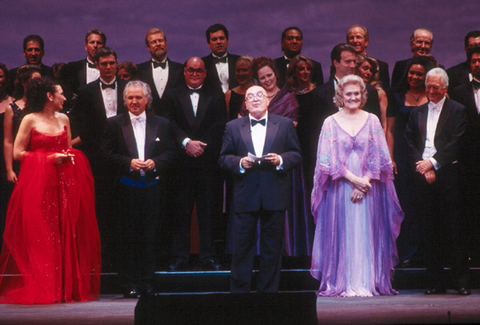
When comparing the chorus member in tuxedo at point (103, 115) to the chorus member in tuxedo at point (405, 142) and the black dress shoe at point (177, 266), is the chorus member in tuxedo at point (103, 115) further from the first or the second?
the chorus member in tuxedo at point (405, 142)

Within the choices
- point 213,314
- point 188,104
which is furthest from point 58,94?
point 213,314

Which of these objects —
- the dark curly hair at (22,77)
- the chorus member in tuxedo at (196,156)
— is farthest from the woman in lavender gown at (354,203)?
the dark curly hair at (22,77)

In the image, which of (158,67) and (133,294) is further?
(158,67)

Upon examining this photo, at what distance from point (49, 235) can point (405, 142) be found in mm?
2851

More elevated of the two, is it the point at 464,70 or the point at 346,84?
the point at 464,70

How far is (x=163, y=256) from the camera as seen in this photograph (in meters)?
5.64

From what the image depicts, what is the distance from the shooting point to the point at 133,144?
16.8 ft

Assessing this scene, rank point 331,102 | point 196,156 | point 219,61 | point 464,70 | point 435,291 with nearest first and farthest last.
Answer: point 435,291 < point 196,156 < point 331,102 < point 464,70 < point 219,61

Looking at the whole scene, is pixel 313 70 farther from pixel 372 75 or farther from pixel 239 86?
pixel 239 86

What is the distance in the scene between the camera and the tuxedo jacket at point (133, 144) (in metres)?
5.05

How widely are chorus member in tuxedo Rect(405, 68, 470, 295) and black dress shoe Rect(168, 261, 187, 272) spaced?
1.76 metres

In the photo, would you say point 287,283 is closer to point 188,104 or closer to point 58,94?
point 188,104

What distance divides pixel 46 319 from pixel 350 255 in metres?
2.15

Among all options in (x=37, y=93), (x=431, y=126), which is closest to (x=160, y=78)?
(x=37, y=93)
